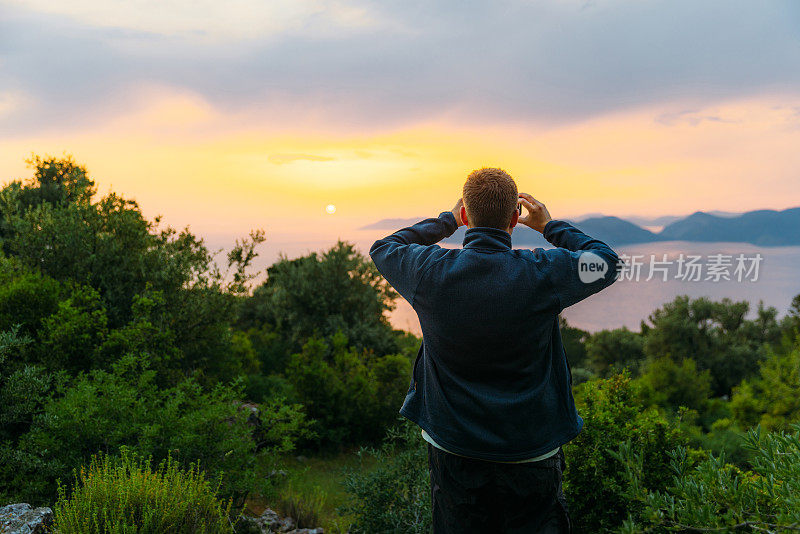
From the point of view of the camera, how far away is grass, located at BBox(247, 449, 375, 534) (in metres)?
7.36

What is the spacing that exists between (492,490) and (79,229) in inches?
415

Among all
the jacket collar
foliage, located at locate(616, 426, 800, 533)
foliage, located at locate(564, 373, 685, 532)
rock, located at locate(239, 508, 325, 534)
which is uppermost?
the jacket collar

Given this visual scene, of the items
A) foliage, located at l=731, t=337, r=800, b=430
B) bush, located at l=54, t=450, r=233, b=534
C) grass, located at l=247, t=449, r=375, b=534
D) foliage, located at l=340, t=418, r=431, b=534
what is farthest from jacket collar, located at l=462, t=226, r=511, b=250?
foliage, located at l=731, t=337, r=800, b=430

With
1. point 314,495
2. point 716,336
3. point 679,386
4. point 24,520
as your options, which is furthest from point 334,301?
point 716,336

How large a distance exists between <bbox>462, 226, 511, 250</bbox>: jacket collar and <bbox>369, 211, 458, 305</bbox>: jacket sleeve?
17cm

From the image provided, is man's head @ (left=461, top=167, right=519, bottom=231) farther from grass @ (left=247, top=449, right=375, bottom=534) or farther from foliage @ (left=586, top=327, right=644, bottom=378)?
foliage @ (left=586, top=327, right=644, bottom=378)

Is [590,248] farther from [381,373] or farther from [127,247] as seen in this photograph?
[381,373]

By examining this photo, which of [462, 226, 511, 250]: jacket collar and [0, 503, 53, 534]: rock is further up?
[462, 226, 511, 250]: jacket collar

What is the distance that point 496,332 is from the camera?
2.40m

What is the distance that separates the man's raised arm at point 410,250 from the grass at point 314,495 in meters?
3.46

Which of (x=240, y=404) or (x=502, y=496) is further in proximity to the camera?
(x=240, y=404)

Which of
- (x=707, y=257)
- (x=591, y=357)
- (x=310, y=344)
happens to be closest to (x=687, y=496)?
(x=707, y=257)

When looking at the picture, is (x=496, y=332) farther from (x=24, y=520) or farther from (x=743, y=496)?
(x=24, y=520)

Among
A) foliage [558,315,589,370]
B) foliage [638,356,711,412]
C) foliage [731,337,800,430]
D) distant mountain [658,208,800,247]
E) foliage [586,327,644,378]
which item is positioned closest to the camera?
distant mountain [658,208,800,247]
